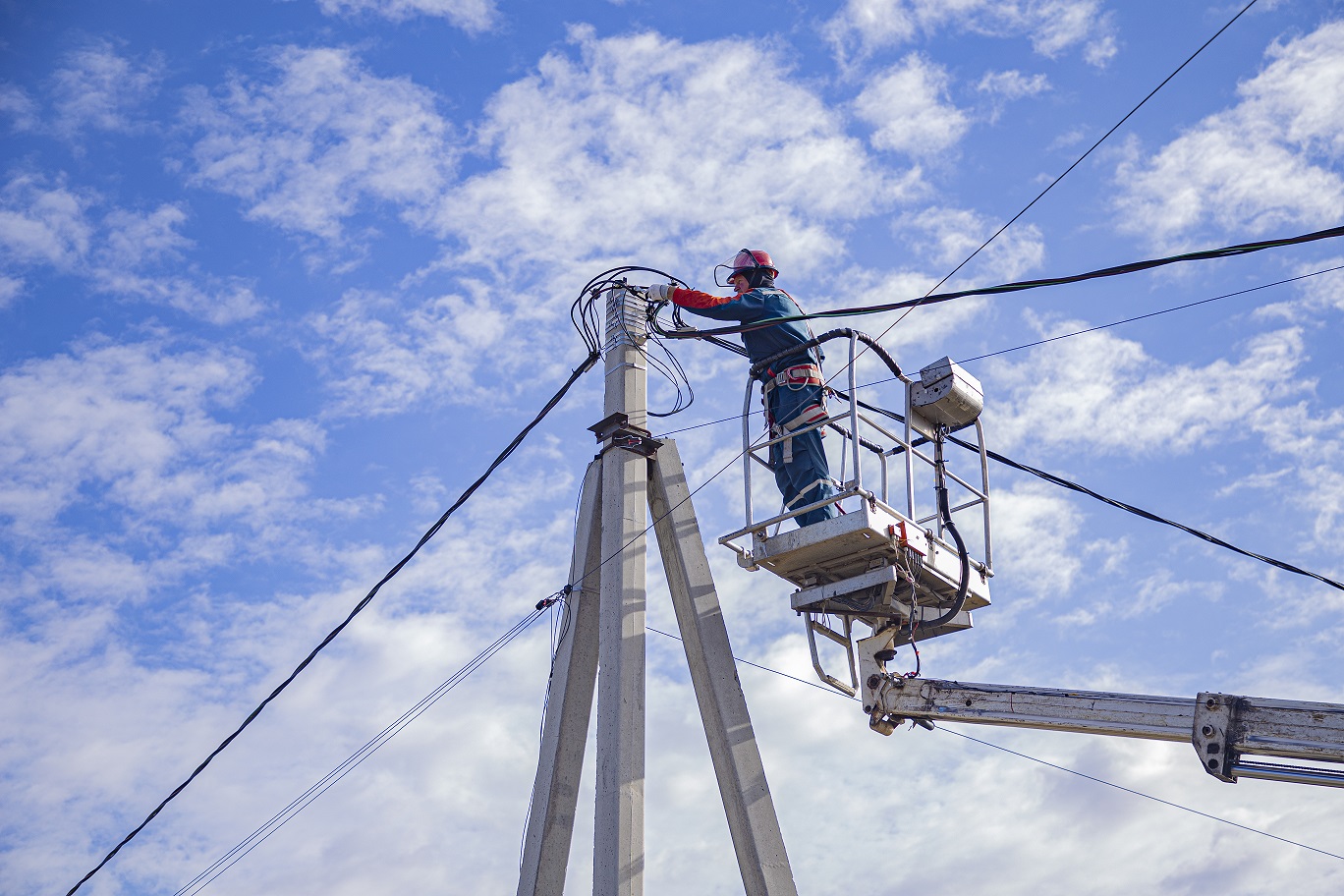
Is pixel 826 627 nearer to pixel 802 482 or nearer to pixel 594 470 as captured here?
pixel 802 482

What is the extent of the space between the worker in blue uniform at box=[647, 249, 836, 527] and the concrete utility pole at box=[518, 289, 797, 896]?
0.66m

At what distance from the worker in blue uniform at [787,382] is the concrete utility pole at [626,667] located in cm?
66

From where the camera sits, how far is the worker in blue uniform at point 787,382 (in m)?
11.1

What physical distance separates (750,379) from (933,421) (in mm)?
1472

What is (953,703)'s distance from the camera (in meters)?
10.0

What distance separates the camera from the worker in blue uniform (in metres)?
11.1

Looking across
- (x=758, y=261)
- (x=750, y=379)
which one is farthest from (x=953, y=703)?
(x=758, y=261)

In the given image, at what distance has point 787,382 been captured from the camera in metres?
11.3

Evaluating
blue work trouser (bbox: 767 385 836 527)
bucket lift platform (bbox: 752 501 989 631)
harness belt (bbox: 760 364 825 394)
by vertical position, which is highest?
harness belt (bbox: 760 364 825 394)

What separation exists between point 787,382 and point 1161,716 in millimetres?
3815

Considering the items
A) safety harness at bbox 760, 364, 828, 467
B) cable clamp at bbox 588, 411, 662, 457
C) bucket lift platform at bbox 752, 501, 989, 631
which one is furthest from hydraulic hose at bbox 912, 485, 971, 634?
cable clamp at bbox 588, 411, 662, 457

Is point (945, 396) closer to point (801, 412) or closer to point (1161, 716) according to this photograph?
point (801, 412)

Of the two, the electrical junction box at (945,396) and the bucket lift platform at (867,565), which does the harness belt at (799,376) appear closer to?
the electrical junction box at (945,396)

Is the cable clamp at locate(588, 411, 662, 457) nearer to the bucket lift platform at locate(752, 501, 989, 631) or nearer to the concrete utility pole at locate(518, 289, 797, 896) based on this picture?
the concrete utility pole at locate(518, 289, 797, 896)
